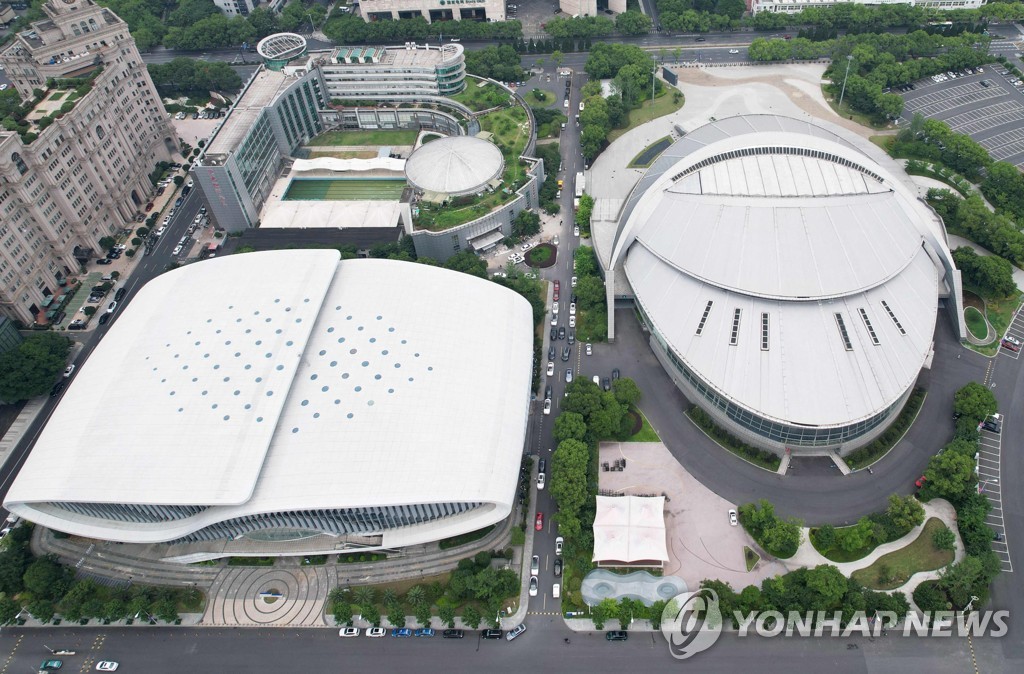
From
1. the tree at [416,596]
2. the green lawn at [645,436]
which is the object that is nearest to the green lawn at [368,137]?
the green lawn at [645,436]

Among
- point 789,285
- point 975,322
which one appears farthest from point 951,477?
point 975,322

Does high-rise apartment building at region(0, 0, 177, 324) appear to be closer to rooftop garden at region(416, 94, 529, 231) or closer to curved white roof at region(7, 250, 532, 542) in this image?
curved white roof at region(7, 250, 532, 542)

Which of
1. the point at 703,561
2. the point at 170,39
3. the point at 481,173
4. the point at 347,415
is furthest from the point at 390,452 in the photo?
the point at 170,39

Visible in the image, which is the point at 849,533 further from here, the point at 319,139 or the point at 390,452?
the point at 319,139

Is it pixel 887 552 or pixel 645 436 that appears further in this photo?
pixel 645 436

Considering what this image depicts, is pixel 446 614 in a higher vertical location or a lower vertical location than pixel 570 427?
lower

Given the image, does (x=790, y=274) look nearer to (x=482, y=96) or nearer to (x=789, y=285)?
(x=789, y=285)
